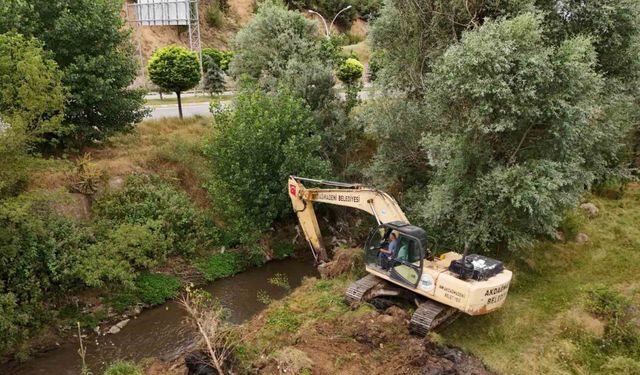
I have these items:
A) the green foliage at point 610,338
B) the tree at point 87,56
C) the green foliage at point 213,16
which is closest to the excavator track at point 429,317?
the green foliage at point 610,338

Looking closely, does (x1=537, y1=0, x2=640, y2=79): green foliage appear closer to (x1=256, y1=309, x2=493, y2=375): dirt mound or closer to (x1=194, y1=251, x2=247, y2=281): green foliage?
(x1=256, y1=309, x2=493, y2=375): dirt mound

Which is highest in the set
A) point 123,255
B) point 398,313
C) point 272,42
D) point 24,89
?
point 272,42

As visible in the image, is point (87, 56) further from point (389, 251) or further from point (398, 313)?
point (398, 313)

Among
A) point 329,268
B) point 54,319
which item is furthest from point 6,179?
point 329,268

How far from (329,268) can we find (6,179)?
8.63 metres

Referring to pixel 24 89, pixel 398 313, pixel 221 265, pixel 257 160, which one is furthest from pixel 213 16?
pixel 398 313

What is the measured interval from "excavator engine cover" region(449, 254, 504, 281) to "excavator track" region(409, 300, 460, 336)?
96 cm

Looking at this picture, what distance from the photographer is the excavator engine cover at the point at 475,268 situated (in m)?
10.6

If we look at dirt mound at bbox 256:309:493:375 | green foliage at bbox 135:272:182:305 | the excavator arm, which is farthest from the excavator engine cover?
green foliage at bbox 135:272:182:305

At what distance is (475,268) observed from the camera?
10.7 m

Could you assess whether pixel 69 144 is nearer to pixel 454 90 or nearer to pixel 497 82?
pixel 454 90

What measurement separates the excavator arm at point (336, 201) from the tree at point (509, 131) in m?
1.32

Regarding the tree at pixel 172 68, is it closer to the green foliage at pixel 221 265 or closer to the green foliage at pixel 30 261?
the green foliage at pixel 221 265

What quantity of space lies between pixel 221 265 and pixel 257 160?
3.67m
